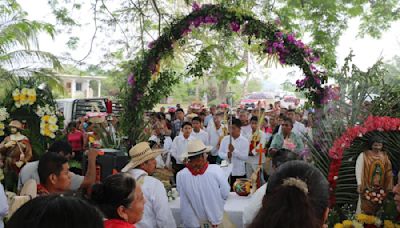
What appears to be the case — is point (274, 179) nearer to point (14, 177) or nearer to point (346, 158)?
point (346, 158)

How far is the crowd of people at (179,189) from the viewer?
1.44 m

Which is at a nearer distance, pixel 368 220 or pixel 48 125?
pixel 368 220

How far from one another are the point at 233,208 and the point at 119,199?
249 cm

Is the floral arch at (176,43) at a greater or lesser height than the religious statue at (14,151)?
greater

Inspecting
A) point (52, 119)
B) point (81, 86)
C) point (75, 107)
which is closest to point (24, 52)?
point (75, 107)

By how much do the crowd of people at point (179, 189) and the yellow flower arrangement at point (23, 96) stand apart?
1316mm

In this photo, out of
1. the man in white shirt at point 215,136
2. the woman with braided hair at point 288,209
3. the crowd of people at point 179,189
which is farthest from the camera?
the man in white shirt at point 215,136

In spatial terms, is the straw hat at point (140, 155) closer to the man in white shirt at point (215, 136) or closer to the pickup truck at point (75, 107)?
the man in white shirt at point (215, 136)

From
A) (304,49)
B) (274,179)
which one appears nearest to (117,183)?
(274,179)

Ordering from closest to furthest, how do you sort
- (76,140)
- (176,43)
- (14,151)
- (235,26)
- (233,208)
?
(233,208) → (14,151) → (235,26) → (176,43) → (76,140)

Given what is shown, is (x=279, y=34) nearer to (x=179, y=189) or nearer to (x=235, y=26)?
(x=235, y=26)

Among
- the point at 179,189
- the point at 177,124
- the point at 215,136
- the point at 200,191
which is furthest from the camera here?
the point at 177,124

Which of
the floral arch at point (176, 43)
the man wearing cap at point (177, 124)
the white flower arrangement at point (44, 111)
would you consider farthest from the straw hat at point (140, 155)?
the man wearing cap at point (177, 124)

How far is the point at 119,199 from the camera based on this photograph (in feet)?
9.57
